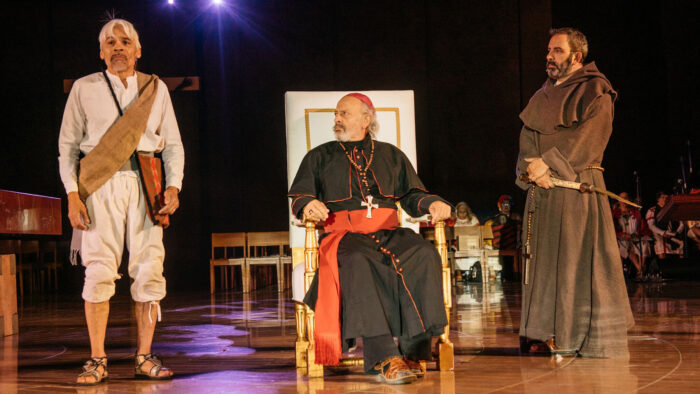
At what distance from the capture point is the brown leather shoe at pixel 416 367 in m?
2.71

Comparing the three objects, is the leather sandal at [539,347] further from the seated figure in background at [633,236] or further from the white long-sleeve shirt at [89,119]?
the seated figure in background at [633,236]

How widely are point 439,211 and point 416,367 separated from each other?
641mm

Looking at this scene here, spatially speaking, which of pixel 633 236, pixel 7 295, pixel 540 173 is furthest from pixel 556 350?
pixel 633 236

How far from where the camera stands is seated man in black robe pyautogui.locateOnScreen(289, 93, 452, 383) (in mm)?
2682

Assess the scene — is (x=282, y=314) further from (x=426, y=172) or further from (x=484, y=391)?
(x=426, y=172)

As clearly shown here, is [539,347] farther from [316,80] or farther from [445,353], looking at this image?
[316,80]

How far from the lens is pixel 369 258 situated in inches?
108

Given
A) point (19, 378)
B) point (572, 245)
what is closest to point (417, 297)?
point (572, 245)

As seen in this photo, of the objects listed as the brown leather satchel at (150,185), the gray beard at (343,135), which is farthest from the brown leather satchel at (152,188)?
the gray beard at (343,135)

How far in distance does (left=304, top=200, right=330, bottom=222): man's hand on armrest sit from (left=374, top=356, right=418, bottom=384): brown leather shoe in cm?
64

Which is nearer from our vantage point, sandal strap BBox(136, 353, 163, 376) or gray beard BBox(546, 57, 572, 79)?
sandal strap BBox(136, 353, 163, 376)

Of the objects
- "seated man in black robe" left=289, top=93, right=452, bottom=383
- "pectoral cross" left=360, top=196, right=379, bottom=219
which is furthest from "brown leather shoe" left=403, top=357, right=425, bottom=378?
"pectoral cross" left=360, top=196, right=379, bottom=219

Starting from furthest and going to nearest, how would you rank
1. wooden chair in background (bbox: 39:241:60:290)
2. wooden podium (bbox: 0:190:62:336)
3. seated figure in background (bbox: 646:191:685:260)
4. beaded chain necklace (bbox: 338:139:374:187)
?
1. wooden chair in background (bbox: 39:241:60:290)
2. seated figure in background (bbox: 646:191:685:260)
3. wooden podium (bbox: 0:190:62:336)
4. beaded chain necklace (bbox: 338:139:374:187)

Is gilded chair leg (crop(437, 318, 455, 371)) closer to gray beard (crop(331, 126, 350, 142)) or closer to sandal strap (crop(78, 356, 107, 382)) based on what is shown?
gray beard (crop(331, 126, 350, 142))
